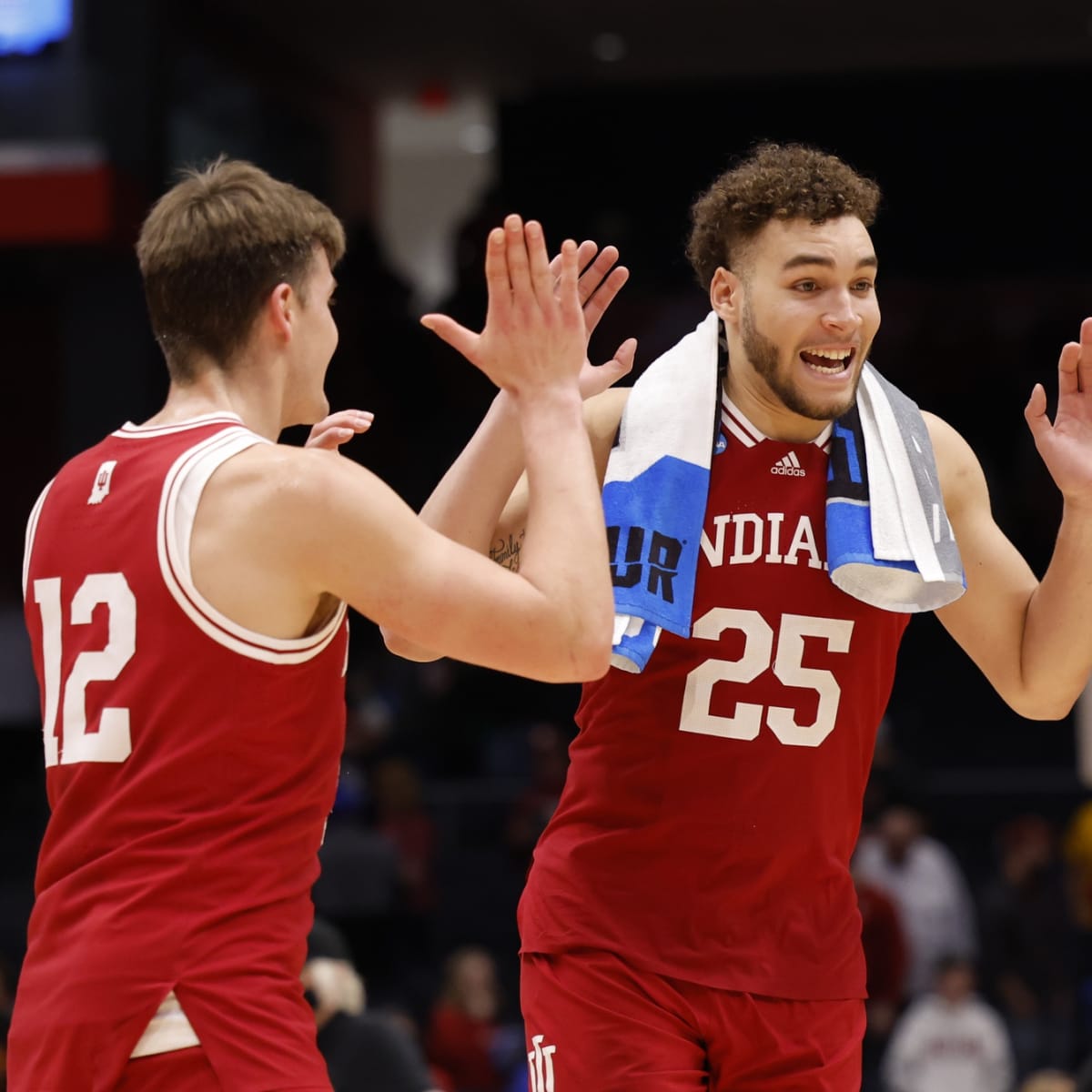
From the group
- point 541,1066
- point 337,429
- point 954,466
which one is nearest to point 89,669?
point 337,429

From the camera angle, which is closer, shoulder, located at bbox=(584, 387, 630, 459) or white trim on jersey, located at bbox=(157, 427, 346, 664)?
white trim on jersey, located at bbox=(157, 427, 346, 664)

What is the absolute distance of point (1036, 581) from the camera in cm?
375

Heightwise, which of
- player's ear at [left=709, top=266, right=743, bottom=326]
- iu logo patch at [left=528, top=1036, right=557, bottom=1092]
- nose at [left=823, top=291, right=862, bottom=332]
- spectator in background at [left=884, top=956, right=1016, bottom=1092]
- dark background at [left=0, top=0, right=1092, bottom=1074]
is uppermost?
dark background at [left=0, top=0, right=1092, bottom=1074]

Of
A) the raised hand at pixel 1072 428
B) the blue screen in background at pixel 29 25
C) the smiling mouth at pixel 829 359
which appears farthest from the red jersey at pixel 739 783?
the blue screen in background at pixel 29 25

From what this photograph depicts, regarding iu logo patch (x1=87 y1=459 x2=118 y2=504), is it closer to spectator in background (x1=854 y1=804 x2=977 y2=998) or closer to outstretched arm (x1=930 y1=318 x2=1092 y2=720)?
outstretched arm (x1=930 y1=318 x2=1092 y2=720)

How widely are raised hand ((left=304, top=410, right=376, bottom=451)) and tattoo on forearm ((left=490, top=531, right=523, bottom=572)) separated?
22.5 inches

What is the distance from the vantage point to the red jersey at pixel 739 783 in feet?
11.4

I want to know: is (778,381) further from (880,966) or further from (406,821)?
(406,821)

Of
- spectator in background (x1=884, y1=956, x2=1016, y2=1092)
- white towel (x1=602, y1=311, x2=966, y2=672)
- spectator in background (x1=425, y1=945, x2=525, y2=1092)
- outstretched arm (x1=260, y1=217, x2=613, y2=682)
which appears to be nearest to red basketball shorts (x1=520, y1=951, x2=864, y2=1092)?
white towel (x1=602, y1=311, x2=966, y2=672)

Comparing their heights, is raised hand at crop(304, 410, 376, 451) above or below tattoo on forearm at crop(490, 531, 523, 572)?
Result: above

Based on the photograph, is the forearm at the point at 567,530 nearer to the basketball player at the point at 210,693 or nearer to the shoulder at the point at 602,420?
the basketball player at the point at 210,693

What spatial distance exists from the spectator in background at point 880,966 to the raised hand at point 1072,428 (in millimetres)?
6621

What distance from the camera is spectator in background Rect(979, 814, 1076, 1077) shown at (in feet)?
34.3

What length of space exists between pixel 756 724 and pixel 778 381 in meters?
0.68
